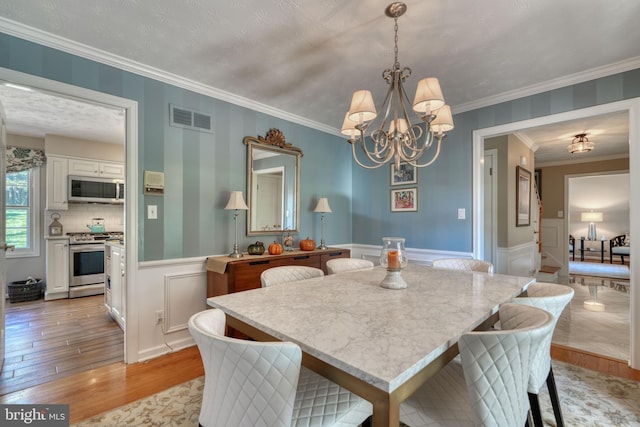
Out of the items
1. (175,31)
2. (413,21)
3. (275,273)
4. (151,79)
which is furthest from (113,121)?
(413,21)

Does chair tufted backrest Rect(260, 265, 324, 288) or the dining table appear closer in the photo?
the dining table

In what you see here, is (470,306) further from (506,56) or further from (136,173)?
(136,173)

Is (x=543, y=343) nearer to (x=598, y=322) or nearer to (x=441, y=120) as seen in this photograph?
(x=441, y=120)

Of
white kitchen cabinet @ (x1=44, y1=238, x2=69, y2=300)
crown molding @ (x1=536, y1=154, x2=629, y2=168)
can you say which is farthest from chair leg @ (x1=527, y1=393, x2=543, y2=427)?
crown molding @ (x1=536, y1=154, x2=629, y2=168)

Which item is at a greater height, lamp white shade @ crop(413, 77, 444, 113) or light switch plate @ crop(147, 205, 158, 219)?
lamp white shade @ crop(413, 77, 444, 113)

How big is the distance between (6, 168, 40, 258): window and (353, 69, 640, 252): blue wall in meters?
5.04

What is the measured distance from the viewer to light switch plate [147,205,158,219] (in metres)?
2.47

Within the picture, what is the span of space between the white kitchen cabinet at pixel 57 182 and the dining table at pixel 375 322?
466 cm

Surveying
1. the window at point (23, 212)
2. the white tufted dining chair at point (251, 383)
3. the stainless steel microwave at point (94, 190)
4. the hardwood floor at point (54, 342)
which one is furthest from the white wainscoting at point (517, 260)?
the window at point (23, 212)

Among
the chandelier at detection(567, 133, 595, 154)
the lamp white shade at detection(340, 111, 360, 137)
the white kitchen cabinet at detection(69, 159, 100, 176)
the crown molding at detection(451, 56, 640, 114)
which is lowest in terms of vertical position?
the lamp white shade at detection(340, 111, 360, 137)

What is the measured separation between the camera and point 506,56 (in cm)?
221

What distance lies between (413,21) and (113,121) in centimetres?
393

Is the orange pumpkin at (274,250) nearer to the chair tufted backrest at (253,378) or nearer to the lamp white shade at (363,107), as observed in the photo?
the lamp white shade at (363,107)

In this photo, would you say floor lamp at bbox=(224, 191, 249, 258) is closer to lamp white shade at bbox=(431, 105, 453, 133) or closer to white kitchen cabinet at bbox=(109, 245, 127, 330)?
white kitchen cabinet at bbox=(109, 245, 127, 330)
